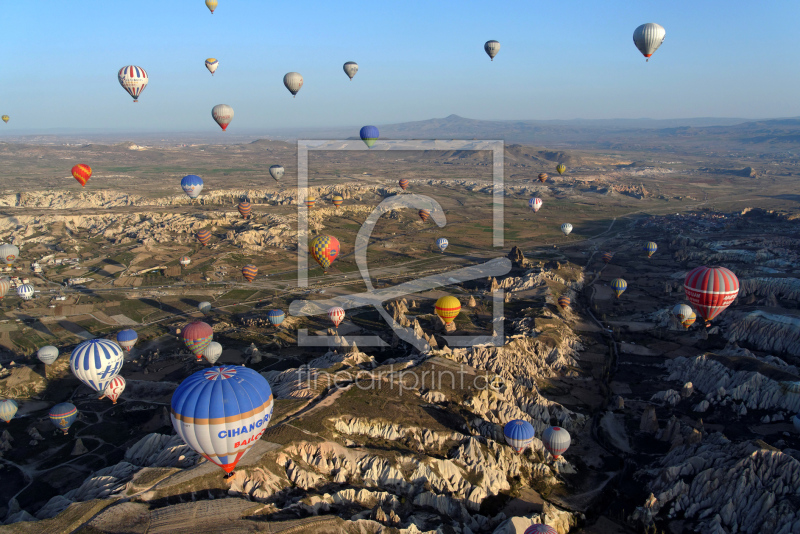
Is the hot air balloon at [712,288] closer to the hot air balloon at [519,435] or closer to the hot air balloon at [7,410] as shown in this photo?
the hot air balloon at [519,435]

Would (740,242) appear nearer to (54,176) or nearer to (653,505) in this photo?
(653,505)

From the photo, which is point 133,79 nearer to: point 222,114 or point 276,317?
point 222,114

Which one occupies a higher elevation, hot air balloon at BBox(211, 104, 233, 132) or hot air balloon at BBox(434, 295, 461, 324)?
hot air balloon at BBox(211, 104, 233, 132)

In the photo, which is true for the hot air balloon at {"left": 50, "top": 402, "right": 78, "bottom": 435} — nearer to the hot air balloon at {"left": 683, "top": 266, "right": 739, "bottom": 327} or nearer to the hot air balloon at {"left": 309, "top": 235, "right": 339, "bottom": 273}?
the hot air balloon at {"left": 309, "top": 235, "right": 339, "bottom": 273}

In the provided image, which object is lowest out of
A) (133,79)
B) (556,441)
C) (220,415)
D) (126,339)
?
(556,441)

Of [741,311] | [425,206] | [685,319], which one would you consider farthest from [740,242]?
[425,206]

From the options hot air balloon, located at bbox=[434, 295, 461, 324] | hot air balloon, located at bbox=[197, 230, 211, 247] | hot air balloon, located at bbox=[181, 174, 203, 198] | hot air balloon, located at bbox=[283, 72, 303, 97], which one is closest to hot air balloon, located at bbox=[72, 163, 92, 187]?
hot air balloon, located at bbox=[181, 174, 203, 198]

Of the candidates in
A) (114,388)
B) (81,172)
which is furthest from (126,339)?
(81,172)
